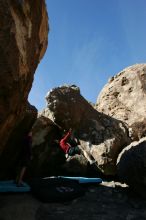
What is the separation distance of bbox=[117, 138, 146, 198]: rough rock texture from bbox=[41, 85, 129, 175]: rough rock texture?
3333mm

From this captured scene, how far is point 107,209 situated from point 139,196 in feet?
6.70

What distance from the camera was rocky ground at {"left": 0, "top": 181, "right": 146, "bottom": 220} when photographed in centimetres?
1220

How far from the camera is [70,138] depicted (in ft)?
65.3

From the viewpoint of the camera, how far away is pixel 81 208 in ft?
43.1

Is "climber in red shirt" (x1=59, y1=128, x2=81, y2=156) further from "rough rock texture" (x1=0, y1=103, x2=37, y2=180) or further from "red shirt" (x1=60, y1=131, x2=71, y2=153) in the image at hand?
"rough rock texture" (x1=0, y1=103, x2=37, y2=180)

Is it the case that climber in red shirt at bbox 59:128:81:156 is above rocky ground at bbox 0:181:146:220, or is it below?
above

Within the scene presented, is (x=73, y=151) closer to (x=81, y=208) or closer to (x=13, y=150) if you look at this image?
(x=13, y=150)

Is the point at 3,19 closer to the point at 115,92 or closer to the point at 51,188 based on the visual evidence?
the point at 51,188

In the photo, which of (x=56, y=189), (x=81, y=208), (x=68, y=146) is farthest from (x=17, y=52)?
(x=68, y=146)

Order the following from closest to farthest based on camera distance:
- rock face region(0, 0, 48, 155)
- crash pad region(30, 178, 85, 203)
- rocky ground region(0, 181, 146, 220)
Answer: rock face region(0, 0, 48, 155) → rocky ground region(0, 181, 146, 220) → crash pad region(30, 178, 85, 203)

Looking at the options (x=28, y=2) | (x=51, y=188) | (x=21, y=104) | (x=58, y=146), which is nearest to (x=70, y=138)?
(x=58, y=146)

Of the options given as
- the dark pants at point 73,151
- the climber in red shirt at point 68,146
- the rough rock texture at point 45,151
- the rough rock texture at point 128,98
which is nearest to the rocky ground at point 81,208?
the rough rock texture at point 45,151

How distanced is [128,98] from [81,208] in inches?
520

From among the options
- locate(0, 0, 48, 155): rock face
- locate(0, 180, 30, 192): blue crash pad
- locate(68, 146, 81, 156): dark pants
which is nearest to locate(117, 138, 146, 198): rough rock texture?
locate(68, 146, 81, 156): dark pants
